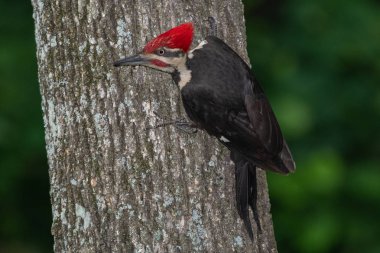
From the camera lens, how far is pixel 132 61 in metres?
4.05

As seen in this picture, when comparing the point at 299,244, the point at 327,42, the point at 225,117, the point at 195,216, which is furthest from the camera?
the point at 327,42

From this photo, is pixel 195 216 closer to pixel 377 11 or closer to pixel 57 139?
pixel 57 139

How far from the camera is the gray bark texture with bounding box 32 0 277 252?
399 centimetres

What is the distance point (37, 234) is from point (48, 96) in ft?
14.2

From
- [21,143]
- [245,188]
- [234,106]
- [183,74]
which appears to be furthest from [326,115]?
[245,188]

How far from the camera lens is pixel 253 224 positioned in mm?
4098

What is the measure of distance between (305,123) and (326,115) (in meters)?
0.61

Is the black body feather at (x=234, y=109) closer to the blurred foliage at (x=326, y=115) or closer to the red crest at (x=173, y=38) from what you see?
the red crest at (x=173, y=38)

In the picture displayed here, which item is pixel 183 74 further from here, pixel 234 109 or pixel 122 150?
pixel 122 150

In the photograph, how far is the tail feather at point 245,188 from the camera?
4043 mm

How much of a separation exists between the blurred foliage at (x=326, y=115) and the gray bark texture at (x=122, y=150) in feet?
9.80

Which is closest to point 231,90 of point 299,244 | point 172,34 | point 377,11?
point 172,34

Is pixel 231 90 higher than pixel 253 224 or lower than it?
higher

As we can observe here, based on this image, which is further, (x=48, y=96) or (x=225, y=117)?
(x=225, y=117)
